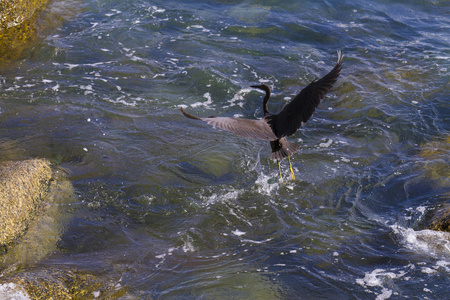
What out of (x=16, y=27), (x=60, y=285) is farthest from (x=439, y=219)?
(x=16, y=27)

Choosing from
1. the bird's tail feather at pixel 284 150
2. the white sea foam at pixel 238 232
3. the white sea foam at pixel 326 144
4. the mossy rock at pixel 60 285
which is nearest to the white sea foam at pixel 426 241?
the bird's tail feather at pixel 284 150

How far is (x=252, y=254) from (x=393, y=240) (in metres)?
1.60

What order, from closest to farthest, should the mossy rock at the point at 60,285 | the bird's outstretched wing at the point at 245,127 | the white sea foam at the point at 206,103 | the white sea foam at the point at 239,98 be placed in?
the mossy rock at the point at 60,285 → the bird's outstretched wing at the point at 245,127 → the white sea foam at the point at 206,103 → the white sea foam at the point at 239,98

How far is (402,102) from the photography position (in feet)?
26.7

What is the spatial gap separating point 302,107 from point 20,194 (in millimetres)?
3343

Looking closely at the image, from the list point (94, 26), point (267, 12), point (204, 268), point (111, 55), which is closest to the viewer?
point (204, 268)

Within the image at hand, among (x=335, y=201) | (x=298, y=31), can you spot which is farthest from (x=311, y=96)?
(x=298, y=31)

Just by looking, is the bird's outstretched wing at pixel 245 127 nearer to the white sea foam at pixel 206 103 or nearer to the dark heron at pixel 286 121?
the dark heron at pixel 286 121

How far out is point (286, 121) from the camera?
218 inches

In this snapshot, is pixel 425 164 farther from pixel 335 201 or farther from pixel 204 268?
pixel 204 268

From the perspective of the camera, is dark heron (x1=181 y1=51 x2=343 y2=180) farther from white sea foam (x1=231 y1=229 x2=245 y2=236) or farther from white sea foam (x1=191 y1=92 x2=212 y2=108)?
white sea foam (x1=191 y1=92 x2=212 y2=108)

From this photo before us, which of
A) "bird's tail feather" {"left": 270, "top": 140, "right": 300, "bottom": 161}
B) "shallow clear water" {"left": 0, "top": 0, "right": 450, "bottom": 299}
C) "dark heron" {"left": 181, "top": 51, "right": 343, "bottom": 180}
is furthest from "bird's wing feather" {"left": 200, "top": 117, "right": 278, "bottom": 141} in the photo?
"shallow clear water" {"left": 0, "top": 0, "right": 450, "bottom": 299}

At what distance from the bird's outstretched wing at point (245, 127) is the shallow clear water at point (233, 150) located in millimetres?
943

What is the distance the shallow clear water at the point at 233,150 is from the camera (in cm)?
469
